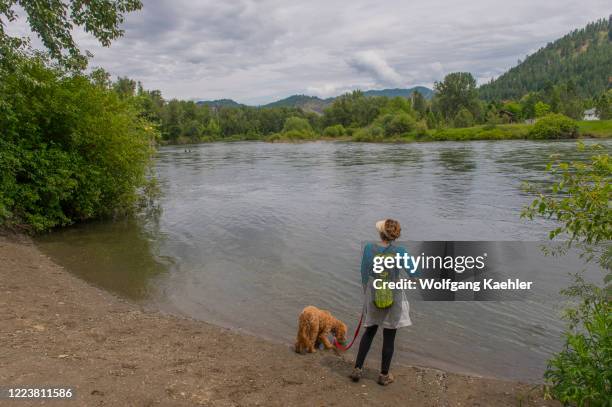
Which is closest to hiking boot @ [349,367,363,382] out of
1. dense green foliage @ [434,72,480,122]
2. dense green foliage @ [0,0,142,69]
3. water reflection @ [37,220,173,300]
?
water reflection @ [37,220,173,300]

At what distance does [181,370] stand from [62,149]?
13799 millimetres

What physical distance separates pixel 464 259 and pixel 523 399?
24.9 ft

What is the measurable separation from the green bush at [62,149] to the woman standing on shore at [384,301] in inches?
460

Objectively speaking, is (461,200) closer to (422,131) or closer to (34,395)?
(34,395)

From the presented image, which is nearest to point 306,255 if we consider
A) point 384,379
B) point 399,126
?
point 384,379

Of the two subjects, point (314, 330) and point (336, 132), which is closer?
point (314, 330)

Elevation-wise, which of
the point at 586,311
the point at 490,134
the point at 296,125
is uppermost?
the point at 296,125

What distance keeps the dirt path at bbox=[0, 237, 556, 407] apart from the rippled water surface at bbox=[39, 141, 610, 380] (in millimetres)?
1041

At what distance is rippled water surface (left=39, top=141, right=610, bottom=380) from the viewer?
9.01m

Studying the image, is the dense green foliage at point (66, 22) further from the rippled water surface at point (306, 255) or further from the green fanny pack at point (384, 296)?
the green fanny pack at point (384, 296)

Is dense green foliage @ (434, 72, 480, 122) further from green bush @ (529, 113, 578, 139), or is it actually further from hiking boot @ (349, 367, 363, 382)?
hiking boot @ (349, 367, 363, 382)

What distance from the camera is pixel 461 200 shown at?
2473cm

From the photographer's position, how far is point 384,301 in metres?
6.43

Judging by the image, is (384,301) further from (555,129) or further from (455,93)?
(455,93)
